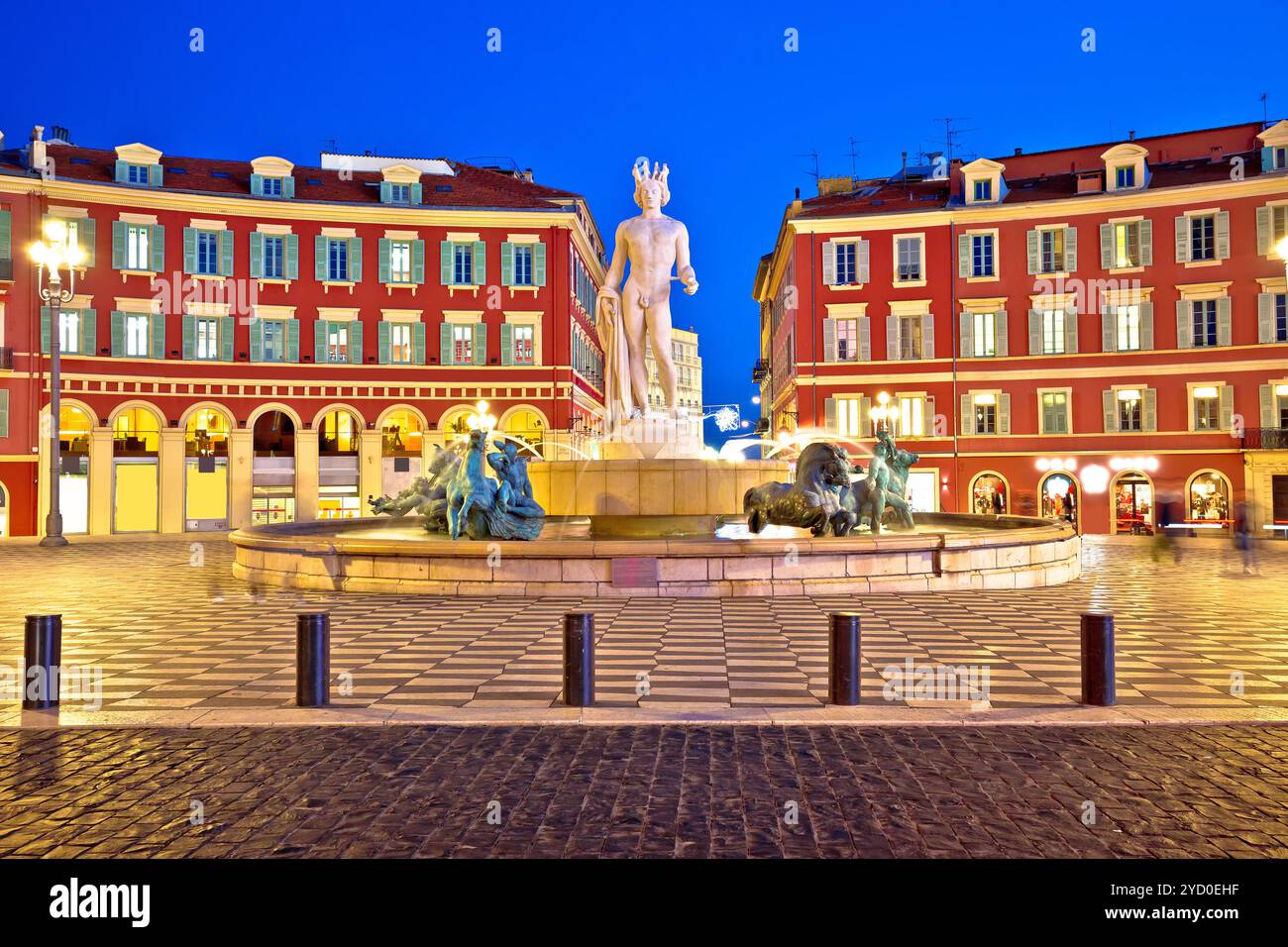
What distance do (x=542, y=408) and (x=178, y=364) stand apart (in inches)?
582

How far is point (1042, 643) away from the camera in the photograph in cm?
951

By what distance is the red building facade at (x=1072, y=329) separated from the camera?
3700cm

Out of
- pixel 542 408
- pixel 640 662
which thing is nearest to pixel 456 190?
pixel 542 408

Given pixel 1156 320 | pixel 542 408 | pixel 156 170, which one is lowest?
pixel 542 408

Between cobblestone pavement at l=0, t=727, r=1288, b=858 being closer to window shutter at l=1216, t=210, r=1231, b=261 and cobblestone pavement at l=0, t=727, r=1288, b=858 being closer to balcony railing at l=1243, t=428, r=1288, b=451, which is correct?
balcony railing at l=1243, t=428, r=1288, b=451

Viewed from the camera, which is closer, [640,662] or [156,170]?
[640,662]

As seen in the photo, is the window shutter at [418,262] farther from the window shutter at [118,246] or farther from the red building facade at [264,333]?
the window shutter at [118,246]

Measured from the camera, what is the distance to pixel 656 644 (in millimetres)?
9500

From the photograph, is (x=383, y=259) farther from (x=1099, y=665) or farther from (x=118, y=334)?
(x=1099, y=665)

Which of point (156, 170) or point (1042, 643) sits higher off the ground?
point (156, 170)

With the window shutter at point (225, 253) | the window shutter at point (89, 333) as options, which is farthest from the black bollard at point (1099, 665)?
the window shutter at point (89, 333)

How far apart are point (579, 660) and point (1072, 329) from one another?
37.7 meters
